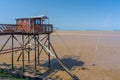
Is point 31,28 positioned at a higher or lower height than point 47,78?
higher

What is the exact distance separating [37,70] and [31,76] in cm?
237

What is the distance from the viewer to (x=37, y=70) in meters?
21.7

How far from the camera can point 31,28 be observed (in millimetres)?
20453

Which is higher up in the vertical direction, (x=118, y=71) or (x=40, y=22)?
(x=40, y=22)

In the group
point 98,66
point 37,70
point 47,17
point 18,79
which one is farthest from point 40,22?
point 98,66

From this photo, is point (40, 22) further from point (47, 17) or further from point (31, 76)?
point (31, 76)

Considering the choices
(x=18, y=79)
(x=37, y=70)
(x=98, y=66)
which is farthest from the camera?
(x=98, y=66)

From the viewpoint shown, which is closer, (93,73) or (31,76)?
(31,76)

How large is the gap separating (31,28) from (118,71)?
1069cm

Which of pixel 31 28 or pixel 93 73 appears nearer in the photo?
pixel 31 28

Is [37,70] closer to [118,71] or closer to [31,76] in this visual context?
[31,76]

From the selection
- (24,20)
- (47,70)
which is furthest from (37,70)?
(24,20)

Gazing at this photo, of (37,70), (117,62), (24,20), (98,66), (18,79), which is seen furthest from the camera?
(117,62)

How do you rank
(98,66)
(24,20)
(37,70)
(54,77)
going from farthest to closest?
(98,66) → (24,20) → (37,70) → (54,77)
